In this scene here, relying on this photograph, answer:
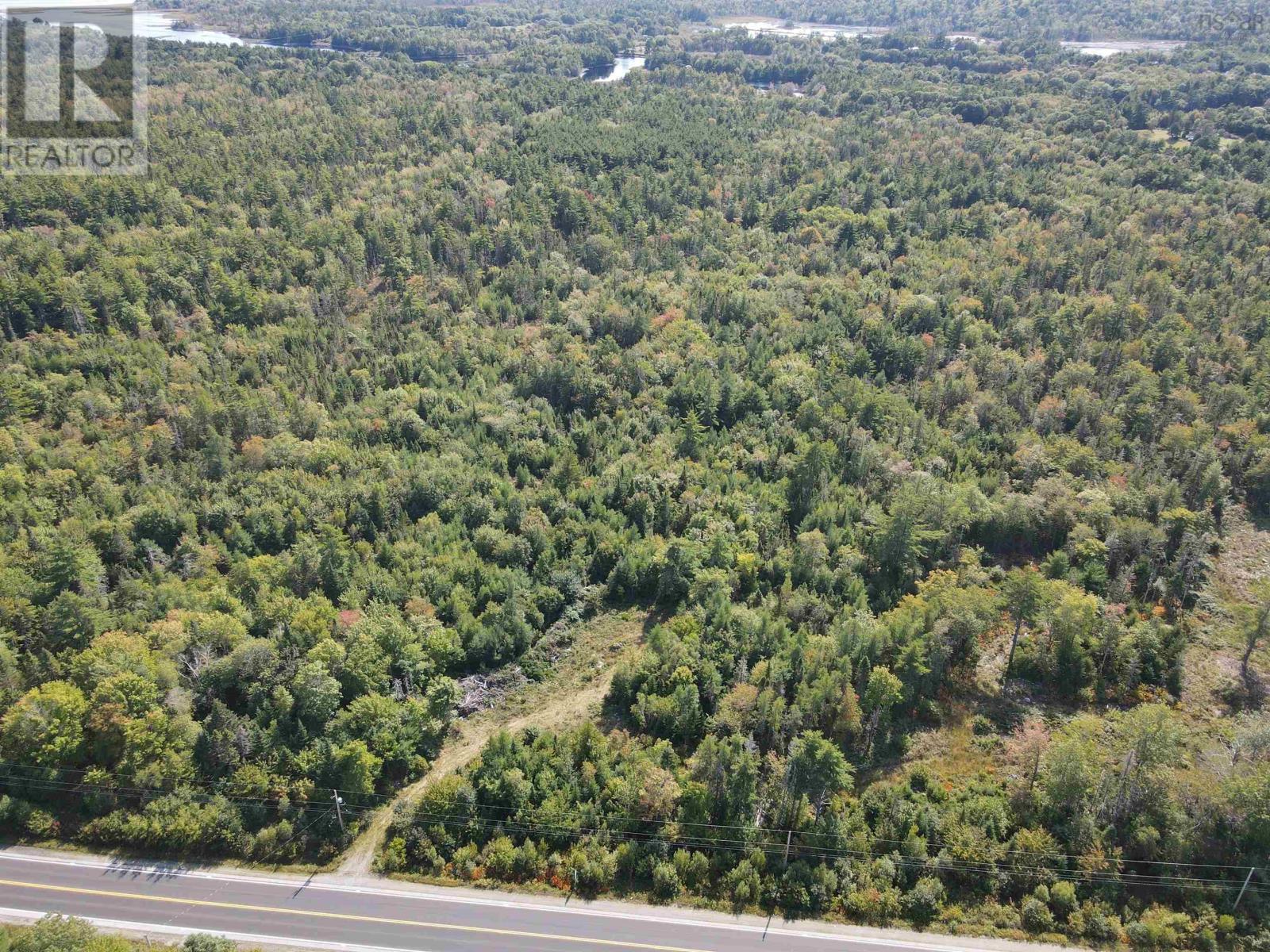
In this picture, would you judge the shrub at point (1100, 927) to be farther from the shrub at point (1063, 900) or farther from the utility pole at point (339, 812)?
the utility pole at point (339, 812)

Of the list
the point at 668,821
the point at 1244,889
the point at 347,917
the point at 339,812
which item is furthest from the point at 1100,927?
the point at 339,812

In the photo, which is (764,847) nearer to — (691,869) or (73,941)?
(691,869)

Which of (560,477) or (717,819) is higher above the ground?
(560,477)

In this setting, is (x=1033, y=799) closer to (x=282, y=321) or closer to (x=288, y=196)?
(x=282, y=321)

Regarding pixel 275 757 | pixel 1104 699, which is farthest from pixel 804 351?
pixel 275 757

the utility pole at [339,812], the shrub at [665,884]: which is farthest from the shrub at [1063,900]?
the utility pole at [339,812]

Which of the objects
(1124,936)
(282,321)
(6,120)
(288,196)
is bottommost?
(1124,936)
